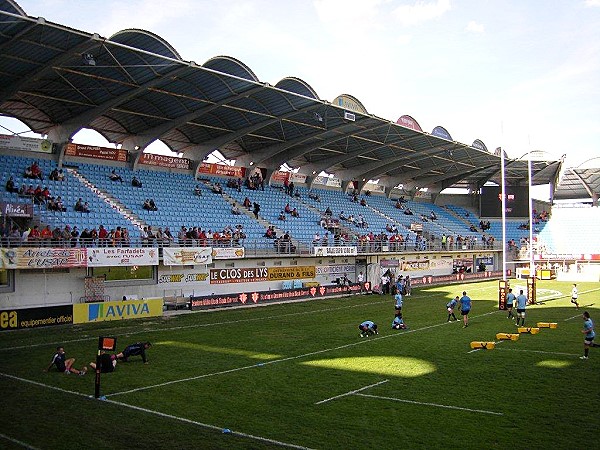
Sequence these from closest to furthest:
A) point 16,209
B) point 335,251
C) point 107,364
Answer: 1. point 107,364
2. point 16,209
3. point 335,251

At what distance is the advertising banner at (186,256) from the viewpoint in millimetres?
33312

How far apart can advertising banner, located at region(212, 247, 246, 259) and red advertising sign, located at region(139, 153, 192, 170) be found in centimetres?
1145

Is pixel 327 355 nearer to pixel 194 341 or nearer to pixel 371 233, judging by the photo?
pixel 194 341

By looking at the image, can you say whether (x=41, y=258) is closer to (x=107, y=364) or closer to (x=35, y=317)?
(x=35, y=317)

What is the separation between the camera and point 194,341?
939 inches

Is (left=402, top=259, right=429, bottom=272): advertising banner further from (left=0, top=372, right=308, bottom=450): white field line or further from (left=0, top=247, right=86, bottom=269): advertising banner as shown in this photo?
(left=0, top=372, right=308, bottom=450): white field line

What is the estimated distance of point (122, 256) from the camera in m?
30.8

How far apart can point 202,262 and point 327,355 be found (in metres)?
16.0

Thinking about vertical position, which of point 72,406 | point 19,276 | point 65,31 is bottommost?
point 72,406

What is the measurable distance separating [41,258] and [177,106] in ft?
50.4

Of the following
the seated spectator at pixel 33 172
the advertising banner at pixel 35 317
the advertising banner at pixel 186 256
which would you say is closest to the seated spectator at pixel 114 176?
the seated spectator at pixel 33 172

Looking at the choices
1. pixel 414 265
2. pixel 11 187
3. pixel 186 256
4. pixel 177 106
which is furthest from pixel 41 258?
pixel 414 265

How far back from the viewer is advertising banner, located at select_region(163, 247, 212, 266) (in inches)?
1312

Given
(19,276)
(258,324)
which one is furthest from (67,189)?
(258,324)
